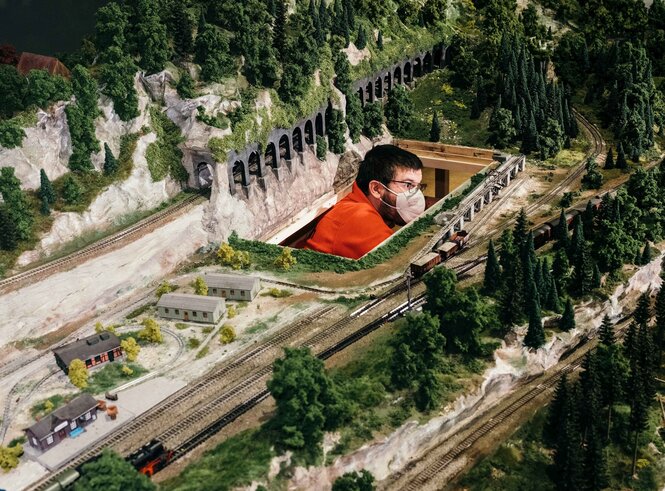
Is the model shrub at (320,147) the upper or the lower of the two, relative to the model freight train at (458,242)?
upper

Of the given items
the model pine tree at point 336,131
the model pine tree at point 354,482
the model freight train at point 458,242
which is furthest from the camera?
the model pine tree at point 336,131

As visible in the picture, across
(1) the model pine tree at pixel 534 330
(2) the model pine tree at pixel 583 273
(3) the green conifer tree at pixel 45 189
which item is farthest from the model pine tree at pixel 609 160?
(3) the green conifer tree at pixel 45 189

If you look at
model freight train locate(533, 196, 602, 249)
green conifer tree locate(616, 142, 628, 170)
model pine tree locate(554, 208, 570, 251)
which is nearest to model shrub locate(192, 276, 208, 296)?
model freight train locate(533, 196, 602, 249)

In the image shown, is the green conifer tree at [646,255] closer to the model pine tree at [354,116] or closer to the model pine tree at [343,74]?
the model pine tree at [354,116]

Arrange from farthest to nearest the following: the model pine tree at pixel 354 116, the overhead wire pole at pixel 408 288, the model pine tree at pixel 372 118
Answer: the model pine tree at pixel 372 118, the model pine tree at pixel 354 116, the overhead wire pole at pixel 408 288

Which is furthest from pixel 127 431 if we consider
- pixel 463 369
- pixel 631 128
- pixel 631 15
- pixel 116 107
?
pixel 631 15

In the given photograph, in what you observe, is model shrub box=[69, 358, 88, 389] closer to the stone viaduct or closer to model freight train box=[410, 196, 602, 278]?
the stone viaduct

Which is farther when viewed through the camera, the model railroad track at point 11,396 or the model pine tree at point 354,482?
the model railroad track at point 11,396
